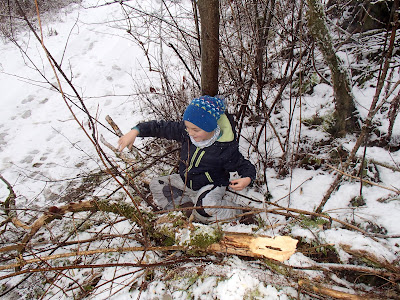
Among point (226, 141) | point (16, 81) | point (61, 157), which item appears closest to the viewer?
point (226, 141)

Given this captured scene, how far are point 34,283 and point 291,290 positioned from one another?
1.98m

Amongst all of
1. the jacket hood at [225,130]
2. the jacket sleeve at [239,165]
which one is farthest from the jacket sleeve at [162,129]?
the jacket sleeve at [239,165]

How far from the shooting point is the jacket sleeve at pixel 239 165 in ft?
6.37

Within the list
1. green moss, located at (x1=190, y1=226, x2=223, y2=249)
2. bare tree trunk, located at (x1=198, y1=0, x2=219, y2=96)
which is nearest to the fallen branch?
green moss, located at (x1=190, y1=226, x2=223, y2=249)

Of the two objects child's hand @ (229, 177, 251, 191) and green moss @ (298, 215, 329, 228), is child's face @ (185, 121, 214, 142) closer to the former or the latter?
child's hand @ (229, 177, 251, 191)

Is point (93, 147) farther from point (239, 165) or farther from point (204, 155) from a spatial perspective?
point (239, 165)

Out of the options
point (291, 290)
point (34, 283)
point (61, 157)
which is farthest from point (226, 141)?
point (61, 157)

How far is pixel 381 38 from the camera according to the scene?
2240mm

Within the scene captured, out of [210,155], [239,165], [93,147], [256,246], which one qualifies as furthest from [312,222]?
[93,147]

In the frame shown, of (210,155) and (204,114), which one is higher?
(204,114)

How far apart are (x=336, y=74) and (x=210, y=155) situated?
1274 millimetres

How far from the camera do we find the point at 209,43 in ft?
5.89

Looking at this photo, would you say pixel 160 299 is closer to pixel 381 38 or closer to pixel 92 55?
pixel 381 38

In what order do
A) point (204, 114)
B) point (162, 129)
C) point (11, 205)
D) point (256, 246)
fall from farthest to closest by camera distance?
point (11, 205) → point (162, 129) → point (204, 114) → point (256, 246)
